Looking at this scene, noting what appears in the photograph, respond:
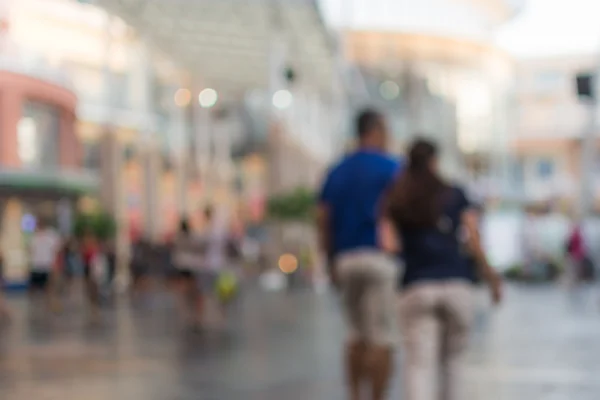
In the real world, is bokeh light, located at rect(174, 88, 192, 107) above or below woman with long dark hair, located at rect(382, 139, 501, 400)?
above

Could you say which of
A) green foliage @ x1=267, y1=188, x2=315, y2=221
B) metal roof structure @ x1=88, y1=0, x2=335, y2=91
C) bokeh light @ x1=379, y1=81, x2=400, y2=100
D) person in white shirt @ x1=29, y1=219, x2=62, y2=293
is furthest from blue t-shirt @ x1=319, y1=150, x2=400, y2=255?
bokeh light @ x1=379, y1=81, x2=400, y2=100

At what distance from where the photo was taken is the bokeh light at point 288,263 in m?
34.0

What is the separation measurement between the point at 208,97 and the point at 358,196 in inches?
1924

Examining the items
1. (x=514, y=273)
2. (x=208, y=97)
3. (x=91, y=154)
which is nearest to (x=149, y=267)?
(x=514, y=273)

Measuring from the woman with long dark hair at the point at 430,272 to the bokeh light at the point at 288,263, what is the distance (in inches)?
1082

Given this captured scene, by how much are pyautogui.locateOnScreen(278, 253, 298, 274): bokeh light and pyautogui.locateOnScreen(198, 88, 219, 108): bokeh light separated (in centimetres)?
2055

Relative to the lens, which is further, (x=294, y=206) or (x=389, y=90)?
(x=389, y=90)

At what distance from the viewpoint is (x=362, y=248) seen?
7.23 metres

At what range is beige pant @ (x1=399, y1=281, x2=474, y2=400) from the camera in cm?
601

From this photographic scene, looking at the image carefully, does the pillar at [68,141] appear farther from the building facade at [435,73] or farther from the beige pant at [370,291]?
the beige pant at [370,291]

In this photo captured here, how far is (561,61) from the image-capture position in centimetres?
8519

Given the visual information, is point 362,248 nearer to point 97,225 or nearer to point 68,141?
point 97,225

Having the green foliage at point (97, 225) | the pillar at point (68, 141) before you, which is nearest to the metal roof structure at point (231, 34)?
the pillar at point (68, 141)

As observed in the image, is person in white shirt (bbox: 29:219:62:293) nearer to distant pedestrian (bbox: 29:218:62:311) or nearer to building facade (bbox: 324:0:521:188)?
distant pedestrian (bbox: 29:218:62:311)
